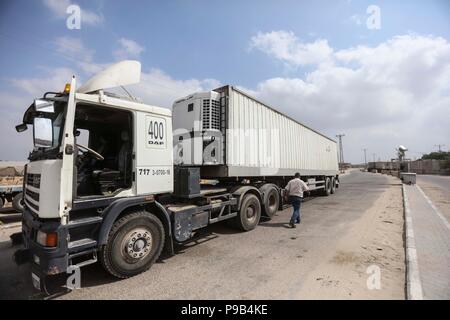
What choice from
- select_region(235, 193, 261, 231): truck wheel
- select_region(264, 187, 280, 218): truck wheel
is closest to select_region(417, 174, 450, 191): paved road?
select_region(264, 187, 280, 218): truck wheel

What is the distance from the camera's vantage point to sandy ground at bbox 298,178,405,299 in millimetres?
3504

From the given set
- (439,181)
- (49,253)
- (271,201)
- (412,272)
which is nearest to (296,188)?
(271,201)

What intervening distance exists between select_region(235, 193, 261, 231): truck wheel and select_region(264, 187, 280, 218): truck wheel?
0.45 metres

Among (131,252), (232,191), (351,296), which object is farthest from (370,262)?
(131,252)

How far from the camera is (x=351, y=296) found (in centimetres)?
340

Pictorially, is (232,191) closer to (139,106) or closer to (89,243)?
(139,106)

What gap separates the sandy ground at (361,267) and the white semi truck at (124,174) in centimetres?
245

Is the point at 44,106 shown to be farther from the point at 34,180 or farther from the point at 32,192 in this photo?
the point at 32,192

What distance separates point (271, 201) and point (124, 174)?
5.15 metres

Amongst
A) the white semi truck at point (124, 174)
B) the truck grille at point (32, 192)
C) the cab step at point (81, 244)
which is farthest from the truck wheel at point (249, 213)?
the truck grille at point (32, 192)

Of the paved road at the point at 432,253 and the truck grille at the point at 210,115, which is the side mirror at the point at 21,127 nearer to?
the truck grille at the point at 210,115

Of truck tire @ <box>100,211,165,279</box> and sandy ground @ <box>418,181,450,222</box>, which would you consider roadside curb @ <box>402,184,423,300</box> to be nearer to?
truck tire @ <box>100,211,165,279</box>
